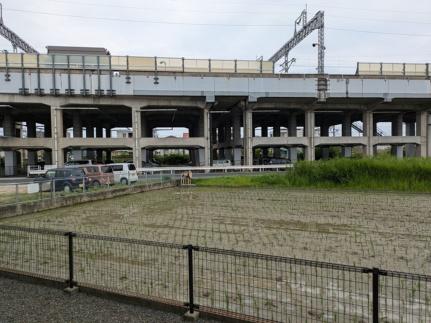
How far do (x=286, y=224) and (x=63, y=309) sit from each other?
766 cm

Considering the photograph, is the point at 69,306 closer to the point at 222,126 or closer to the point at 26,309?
the point at 26,309

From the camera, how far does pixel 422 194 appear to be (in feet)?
61.3

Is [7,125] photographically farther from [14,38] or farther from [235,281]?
[235,281]

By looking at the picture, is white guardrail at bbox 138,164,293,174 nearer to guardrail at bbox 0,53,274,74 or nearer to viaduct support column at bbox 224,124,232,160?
guardrail at bbox 0,53,274,74

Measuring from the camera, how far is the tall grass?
20906 mm

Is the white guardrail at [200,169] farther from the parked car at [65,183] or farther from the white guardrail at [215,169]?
the parked car at [65,183]

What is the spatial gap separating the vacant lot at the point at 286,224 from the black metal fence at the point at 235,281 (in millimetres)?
1368

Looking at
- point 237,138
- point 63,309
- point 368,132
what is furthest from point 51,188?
Result: point 368,132

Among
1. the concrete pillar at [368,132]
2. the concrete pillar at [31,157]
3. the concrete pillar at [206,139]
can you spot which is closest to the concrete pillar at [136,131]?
the concrete pillar at [206,139]

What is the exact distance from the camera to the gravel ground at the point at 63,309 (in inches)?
172

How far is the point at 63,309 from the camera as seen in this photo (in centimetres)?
467

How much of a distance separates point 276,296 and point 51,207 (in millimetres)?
13306

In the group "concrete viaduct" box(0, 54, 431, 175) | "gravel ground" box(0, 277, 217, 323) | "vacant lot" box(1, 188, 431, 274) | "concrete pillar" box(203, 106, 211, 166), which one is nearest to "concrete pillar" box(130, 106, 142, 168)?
"concrete viaduct" box(0, 54, 431, 175)

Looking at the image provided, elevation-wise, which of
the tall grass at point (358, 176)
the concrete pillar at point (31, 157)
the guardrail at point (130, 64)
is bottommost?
the tall grass at point (358, 176)
